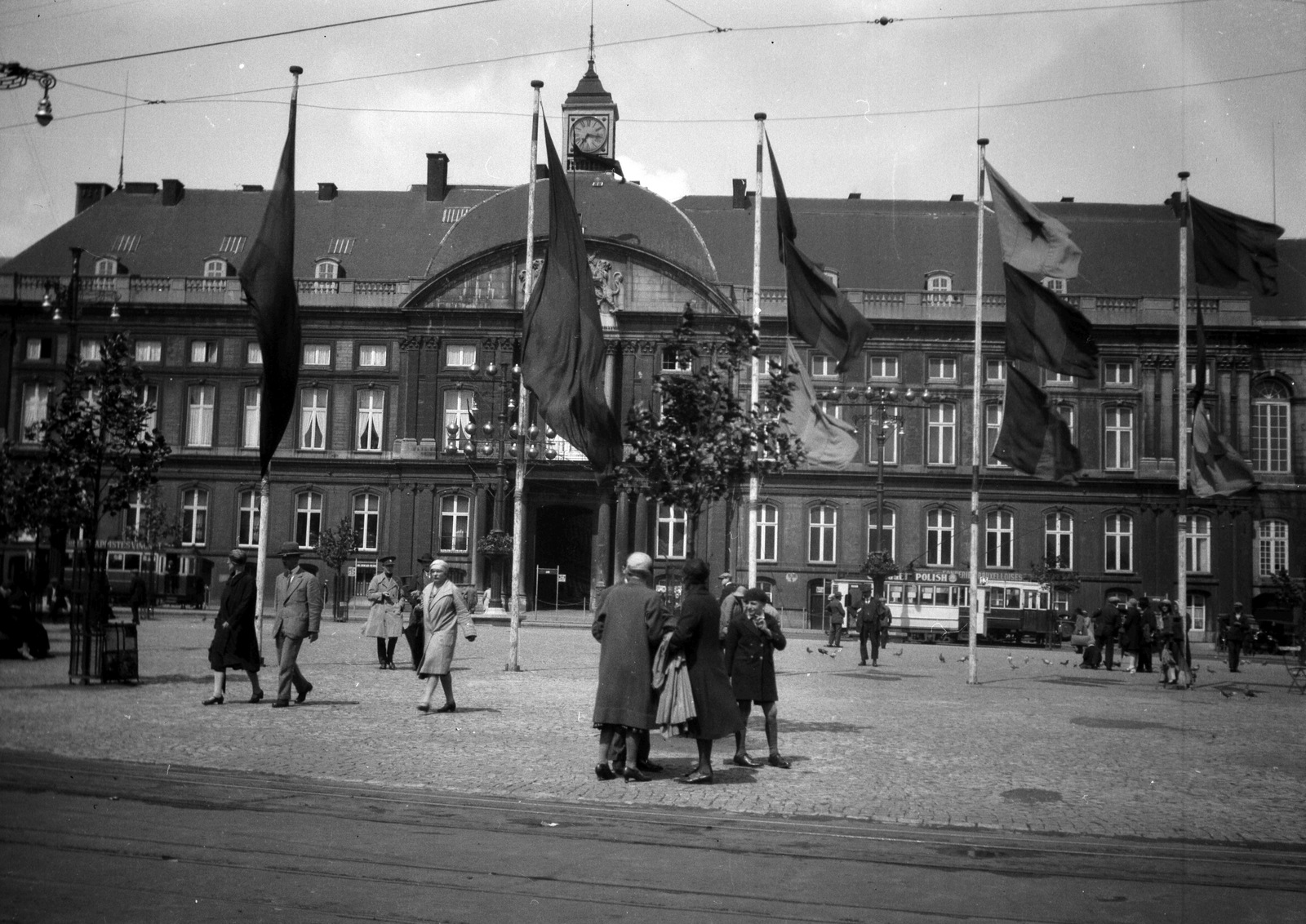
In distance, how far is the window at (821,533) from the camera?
56344 mm

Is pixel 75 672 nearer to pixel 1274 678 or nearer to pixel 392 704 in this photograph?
pixel 392 704

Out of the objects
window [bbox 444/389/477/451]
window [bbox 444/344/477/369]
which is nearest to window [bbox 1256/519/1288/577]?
window [bbox 444/389/477/451]

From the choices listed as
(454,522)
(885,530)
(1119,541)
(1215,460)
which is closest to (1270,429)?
(1119,541)

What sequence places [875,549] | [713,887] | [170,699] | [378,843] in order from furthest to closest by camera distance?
[875,549] < [170,699] < [378,843] < [713,887]

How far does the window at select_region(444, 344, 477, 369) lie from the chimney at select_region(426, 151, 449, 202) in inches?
417

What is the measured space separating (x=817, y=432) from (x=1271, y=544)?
141 ft

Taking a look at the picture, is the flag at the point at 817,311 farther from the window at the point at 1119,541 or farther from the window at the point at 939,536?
the window at the point at 1119,541

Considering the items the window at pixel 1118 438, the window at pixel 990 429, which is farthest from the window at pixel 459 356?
the window at pixel 1118 438

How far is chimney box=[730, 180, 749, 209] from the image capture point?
63938 millimetres

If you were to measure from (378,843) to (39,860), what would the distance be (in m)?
1.95

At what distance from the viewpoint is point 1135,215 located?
63.3 m

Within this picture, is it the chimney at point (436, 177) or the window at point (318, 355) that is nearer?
the window at point (318, 355)

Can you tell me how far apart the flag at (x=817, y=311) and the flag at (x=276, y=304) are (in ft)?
26.3

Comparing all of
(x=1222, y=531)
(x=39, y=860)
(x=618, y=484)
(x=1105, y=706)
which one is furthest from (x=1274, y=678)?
(x=39, y=860)
